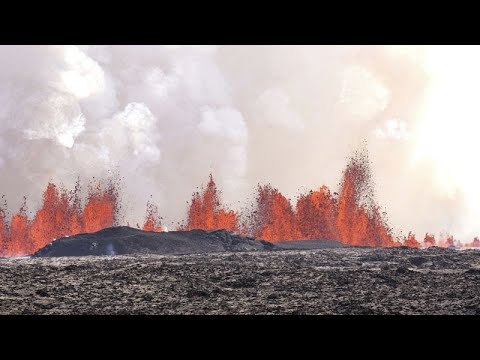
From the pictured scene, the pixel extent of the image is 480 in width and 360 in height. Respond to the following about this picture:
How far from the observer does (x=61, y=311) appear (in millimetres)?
18969

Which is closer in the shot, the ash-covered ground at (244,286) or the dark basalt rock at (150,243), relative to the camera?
the ash-covered ground at (244,286)

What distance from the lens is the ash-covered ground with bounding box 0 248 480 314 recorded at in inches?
749

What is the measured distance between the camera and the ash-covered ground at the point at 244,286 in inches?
749

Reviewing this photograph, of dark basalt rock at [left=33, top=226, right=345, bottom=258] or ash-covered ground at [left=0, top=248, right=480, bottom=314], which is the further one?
dark basalt rock at [left=33, top=226, right=345, bottom=258]

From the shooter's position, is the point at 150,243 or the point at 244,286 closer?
the point at 244,286

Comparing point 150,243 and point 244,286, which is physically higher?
point 150,243

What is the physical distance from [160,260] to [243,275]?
19.2ft

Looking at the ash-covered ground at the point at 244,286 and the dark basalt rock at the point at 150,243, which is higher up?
the dark basalt rock at the point at 150,243

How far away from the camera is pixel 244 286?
852 inches

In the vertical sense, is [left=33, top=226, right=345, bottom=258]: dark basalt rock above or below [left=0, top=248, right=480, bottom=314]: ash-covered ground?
above
